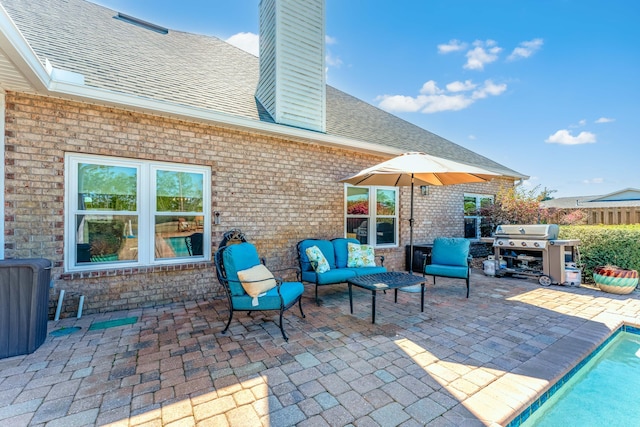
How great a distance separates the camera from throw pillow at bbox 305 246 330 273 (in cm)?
489

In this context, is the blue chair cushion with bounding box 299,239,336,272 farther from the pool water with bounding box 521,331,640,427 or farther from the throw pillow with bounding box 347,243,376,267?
the pool water with bounding box 521,331,640,427

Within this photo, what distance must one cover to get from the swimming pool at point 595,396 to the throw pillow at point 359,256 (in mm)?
3240

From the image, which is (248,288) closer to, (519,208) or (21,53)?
(21,53)

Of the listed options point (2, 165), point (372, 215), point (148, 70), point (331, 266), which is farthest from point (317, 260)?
point (148, 70)

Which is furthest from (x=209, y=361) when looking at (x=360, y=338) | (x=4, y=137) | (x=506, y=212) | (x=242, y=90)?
(x=506, y=212)

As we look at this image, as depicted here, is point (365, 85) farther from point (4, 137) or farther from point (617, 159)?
point (617, 159)

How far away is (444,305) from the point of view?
4.58 m

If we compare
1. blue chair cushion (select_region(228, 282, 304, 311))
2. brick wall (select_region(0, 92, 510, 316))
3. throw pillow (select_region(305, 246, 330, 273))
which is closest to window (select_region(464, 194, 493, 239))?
brick wall (select_region(0, 92, 510, 316))

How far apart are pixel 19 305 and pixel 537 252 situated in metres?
9.35

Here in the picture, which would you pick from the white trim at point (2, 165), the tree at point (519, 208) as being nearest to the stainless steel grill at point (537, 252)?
the tree at point (519, 208)

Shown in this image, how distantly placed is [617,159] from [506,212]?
579 inches

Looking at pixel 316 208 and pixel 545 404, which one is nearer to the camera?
pixel 545 404

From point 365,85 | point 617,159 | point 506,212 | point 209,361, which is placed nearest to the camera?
point 209,361

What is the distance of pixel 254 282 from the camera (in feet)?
11.4
